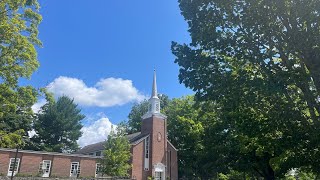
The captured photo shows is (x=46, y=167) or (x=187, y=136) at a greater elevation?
(x=187, y=136)

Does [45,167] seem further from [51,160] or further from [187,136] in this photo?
[187,136]

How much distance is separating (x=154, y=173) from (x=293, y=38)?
106 ft

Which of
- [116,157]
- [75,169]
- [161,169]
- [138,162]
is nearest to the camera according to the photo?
[116,157]

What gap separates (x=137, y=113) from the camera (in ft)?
204

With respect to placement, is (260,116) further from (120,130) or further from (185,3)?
(120,130)

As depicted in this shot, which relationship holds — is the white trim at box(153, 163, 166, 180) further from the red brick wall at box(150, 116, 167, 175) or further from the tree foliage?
the tree foliage

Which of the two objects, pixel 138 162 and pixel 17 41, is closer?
pixel 17 41

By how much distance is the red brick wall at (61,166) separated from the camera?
35281 mm

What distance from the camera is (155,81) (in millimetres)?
45812

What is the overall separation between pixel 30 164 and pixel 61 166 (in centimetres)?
374

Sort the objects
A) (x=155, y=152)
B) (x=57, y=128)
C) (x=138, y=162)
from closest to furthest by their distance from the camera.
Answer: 1. (x=138, y=162)
2. (x=155, y=152)
3. (x=57, y=128)

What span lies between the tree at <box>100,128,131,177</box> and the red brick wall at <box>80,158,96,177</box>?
1.53 m

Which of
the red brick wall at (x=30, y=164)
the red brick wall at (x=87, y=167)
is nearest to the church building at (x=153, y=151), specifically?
the red brick wall at (x=87, y=167)

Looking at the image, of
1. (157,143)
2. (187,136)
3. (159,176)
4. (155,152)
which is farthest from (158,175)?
(187,136)
